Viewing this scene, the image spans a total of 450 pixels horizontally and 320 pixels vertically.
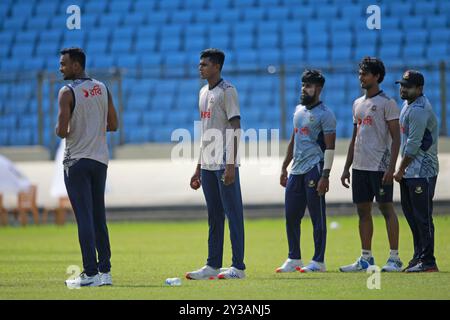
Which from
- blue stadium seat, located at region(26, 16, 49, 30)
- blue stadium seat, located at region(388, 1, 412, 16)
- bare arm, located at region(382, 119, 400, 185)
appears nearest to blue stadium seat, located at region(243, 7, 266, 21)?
blue stadium seat, located at region(388, 1, 412, 16)

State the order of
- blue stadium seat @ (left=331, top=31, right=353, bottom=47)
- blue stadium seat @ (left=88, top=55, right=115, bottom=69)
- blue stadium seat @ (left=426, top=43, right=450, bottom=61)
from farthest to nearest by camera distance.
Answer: blue stadium seat @ (left=88, top=55, right=115, bottom=69) → blue stadium seat @ (left=331, top=31, right=353, bottom=47) → blue stadium seat @ (left=426, top=43, right=450, bottom=61)

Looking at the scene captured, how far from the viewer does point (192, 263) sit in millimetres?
13656

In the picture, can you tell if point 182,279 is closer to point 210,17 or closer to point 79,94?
point 79,94

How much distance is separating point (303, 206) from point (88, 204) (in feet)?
9.35

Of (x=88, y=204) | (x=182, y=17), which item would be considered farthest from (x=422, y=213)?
(x=182, y=17)

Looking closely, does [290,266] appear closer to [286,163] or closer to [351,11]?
[286,163]

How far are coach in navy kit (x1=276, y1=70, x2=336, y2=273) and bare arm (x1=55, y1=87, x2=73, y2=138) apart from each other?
9.74 feet

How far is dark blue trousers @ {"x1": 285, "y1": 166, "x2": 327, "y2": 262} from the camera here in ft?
40.6

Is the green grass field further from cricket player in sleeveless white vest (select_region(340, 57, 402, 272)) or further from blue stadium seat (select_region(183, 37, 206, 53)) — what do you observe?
blue stadium seat (select_region(183, 37, 206, 53))

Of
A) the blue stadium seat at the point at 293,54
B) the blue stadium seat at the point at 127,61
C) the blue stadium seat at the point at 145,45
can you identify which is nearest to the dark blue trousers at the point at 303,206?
the blue stadium seat at the point at 293,54
